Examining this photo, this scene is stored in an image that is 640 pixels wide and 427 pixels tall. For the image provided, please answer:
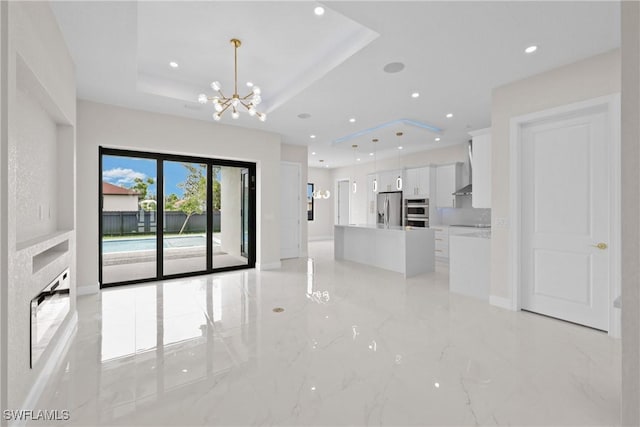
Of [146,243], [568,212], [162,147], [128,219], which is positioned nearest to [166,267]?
[146,243]

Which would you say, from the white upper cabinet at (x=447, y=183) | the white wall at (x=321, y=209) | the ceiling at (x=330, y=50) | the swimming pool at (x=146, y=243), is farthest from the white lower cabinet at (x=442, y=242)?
the swimming pool at (x=146, y=243)

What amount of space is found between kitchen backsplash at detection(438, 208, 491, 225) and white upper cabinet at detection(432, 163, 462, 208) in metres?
0.34

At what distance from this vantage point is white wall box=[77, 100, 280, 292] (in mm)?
4246

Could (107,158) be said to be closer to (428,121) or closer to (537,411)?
(428,121)

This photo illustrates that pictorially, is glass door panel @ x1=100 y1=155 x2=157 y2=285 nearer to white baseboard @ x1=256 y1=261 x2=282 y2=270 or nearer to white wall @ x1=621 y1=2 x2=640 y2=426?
white baseboard @ x1=256 y1=261 x2=282 y2=270

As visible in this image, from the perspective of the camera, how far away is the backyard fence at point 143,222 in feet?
15.2

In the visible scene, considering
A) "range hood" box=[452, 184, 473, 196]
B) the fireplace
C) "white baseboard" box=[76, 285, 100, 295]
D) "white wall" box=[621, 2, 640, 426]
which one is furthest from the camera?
"range hood" box=[452, 184, 473, 196]

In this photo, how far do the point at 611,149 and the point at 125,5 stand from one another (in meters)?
4.49

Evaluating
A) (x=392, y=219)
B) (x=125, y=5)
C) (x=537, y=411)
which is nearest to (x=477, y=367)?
Result: (x=537, y=411)

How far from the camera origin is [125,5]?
92.5 inches

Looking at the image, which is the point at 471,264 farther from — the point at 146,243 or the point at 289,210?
the point at 146,243

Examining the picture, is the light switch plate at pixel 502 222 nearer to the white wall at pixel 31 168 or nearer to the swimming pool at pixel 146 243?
the white wall at pixel 31 168

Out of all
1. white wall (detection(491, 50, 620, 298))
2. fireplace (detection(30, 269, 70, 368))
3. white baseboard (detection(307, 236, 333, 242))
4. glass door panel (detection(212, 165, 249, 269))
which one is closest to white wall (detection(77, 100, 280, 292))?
glass door panel (detection(212, 165, 249, 269))

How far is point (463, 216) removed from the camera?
7.25 m
